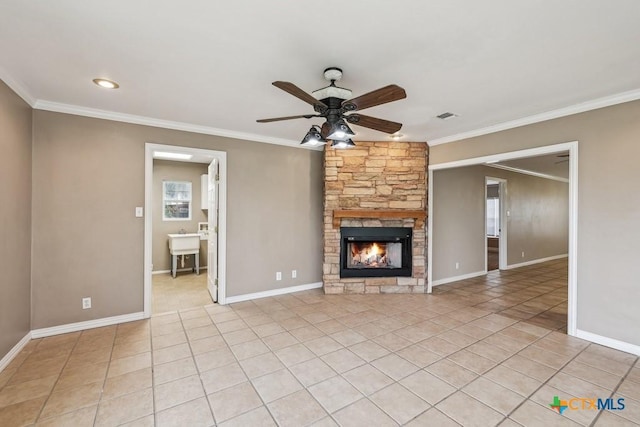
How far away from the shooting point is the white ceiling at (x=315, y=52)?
5.41ft

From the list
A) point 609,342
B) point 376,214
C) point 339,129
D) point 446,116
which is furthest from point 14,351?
point 609,342

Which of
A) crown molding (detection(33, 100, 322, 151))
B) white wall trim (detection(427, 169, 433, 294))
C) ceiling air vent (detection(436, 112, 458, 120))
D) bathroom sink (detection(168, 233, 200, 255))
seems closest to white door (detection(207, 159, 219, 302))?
crown molding (detection(33, 100, 322, 151))

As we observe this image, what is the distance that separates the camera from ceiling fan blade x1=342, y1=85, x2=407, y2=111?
1.93 m

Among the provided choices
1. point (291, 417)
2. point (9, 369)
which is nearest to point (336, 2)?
point (291, 417)

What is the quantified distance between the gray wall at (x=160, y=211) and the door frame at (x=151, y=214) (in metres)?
2.67

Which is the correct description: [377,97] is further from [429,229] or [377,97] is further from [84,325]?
[84,325]

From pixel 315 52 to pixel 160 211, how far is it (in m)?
5.42

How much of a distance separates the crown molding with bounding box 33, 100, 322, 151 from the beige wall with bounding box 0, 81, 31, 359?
0.23m

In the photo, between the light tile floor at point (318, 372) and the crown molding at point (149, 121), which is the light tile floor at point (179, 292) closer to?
the light tile floor at point (318, 372)

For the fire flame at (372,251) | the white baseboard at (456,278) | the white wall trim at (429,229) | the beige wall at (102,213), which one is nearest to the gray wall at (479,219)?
the white baseboard at (456,278)

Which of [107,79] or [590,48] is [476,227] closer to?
[590,48]

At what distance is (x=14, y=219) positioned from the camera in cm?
266

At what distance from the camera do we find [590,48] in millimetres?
2002

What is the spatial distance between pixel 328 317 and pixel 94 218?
3.01 metres
